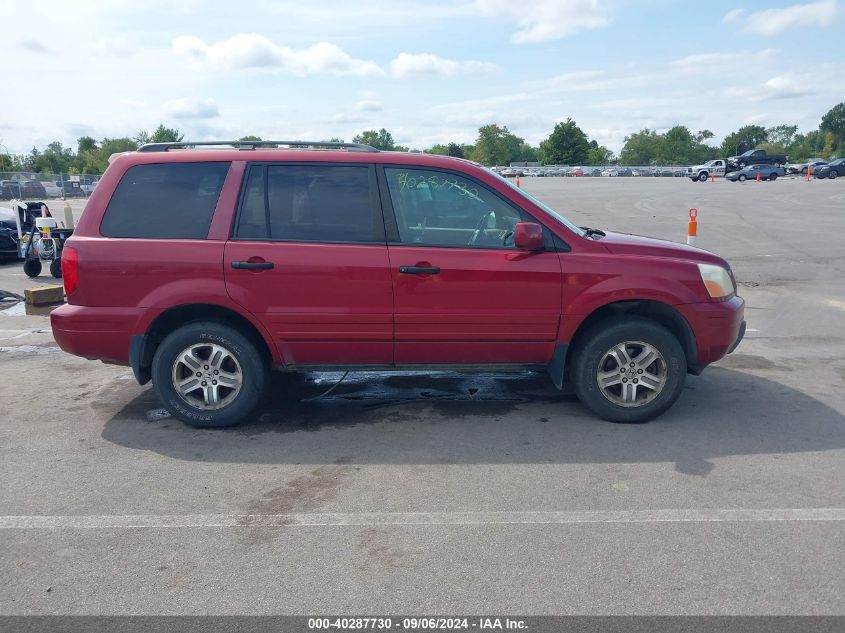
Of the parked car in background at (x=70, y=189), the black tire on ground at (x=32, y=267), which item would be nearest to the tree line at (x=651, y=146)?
the parked car in background at (x=70, y=189)

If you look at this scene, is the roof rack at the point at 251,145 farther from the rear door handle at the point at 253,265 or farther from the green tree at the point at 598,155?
the green tree at the point at 598,155

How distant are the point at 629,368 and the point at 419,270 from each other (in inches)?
66.4

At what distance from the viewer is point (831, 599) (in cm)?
306

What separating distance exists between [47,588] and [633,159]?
421 ft

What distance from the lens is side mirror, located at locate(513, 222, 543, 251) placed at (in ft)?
16.2

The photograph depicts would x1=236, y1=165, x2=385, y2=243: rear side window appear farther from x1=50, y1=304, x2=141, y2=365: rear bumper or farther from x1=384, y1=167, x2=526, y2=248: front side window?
x1=50, y1=304, x2=141, y2=365: rear bumper

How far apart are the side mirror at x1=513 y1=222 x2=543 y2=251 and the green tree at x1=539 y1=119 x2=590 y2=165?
371 ft

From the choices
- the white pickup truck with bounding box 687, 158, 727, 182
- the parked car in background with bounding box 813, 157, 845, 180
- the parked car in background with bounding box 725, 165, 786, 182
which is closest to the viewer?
the parked car in background with bounding box 725, 165, 786, 182

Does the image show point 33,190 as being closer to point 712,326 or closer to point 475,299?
point 475,299

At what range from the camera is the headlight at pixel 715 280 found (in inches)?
205

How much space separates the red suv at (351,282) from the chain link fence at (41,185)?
42.2 m

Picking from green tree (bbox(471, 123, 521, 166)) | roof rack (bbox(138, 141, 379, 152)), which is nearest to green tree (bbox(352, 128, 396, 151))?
roof rack (bbox(138, 141, 379, 152))

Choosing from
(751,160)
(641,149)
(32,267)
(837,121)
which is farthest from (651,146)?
(32,267)

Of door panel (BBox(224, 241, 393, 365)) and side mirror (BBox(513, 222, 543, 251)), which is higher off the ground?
side mirror (BBox(513, 222, 543, 251))
